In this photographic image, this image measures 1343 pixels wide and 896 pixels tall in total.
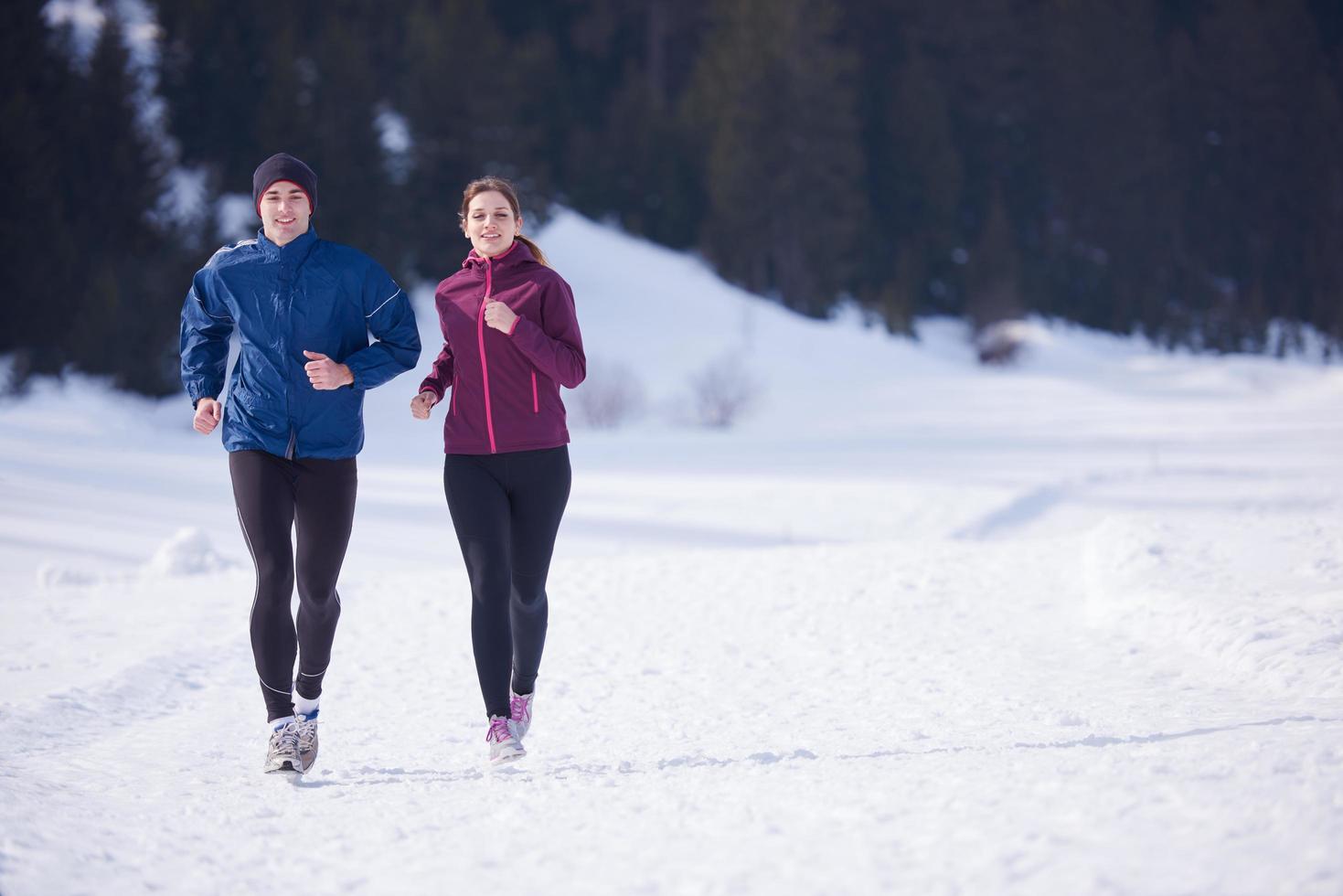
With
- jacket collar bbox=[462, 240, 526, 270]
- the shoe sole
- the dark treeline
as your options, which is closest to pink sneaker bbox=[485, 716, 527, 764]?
the shoe sole

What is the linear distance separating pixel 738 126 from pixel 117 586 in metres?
30.1

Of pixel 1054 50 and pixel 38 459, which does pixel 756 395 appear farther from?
pixel 1054 50

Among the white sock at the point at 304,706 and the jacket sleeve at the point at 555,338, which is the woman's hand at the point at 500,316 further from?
the white sock at the point at 304,706

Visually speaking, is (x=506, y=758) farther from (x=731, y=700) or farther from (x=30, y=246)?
(x=30, y=246)

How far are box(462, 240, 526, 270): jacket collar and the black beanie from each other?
20.4 inches

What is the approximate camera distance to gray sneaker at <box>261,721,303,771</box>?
12.5ft

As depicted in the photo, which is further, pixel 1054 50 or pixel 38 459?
pixel 1054 50

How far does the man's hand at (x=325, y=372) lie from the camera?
11.7 ft

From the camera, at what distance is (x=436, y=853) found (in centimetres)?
296

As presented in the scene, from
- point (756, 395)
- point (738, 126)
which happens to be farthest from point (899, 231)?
point (756, 395)

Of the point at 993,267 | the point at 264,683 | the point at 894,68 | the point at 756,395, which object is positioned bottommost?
the point at 264,683

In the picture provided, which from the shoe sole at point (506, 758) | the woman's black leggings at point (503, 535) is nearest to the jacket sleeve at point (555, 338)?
the woman's black leggings at point (503, 535)

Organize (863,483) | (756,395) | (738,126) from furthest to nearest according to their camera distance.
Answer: (738,126) → (756,395) → (863,483)

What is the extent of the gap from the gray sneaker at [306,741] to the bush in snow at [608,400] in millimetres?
16393
